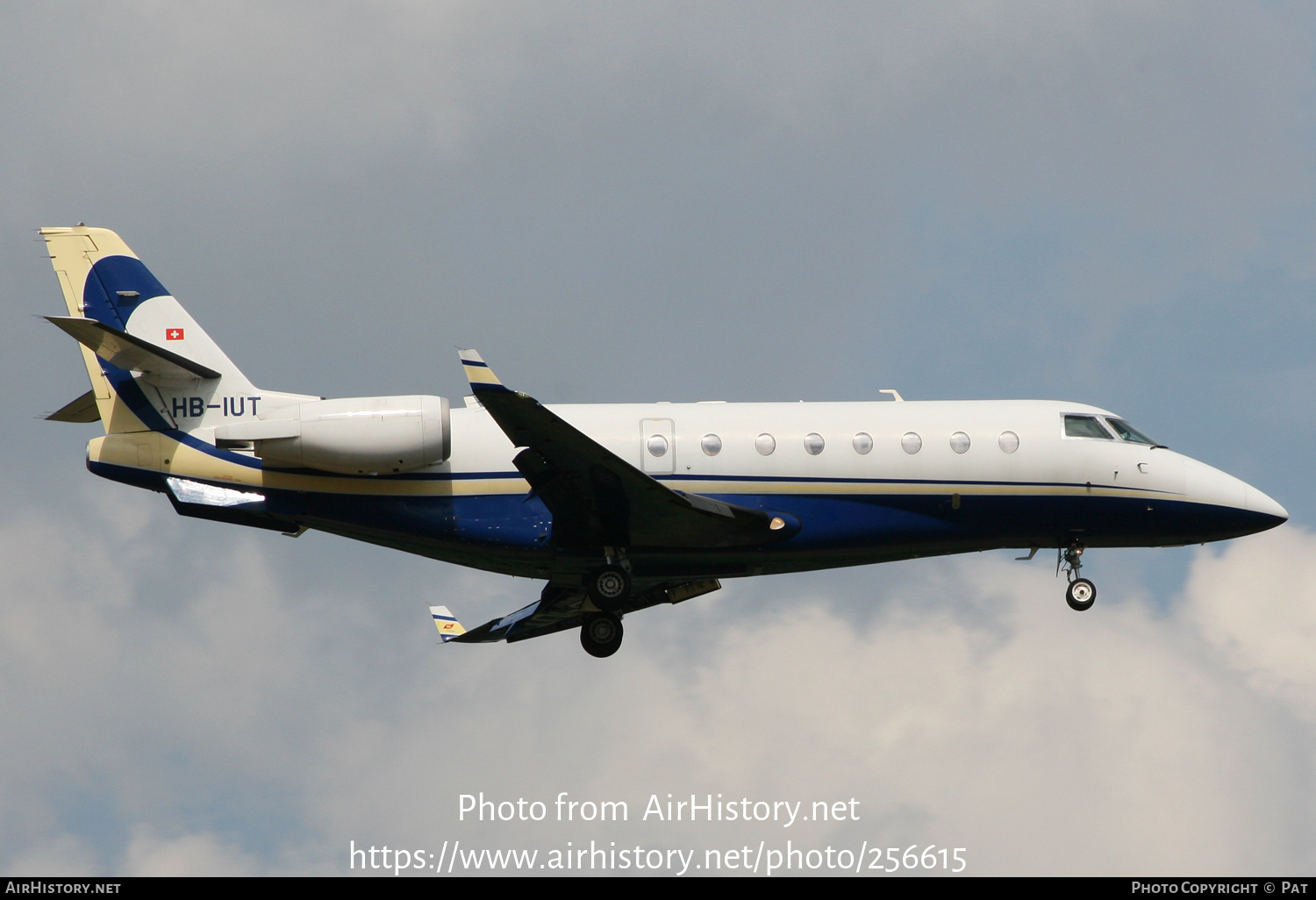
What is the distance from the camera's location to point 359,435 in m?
25.1

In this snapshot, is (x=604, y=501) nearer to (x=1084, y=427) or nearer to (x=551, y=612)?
(x=551, y=612)

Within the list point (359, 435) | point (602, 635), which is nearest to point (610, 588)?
point (602, 635)

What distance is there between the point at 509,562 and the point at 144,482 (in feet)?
20.2

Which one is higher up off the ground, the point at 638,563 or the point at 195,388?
the point at 195,388

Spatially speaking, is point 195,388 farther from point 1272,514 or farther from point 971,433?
point 1272,514

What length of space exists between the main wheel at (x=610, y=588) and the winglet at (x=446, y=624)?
18.2ft

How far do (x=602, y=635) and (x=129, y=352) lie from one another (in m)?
9.24

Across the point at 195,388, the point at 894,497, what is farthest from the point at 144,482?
the point at 894,497

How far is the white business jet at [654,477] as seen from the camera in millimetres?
25344

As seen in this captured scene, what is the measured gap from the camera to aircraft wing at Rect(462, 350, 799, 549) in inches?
939

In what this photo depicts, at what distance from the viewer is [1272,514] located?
90.1 feet

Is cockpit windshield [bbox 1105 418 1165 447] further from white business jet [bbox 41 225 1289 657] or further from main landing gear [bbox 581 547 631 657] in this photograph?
main landing gear [bbox 581 547 631 657]

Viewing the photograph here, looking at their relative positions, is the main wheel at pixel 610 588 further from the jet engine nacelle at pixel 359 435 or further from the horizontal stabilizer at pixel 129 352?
the horizontal stabilizer at pixel 129 352

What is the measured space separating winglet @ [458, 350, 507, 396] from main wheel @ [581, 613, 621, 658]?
6.53m
